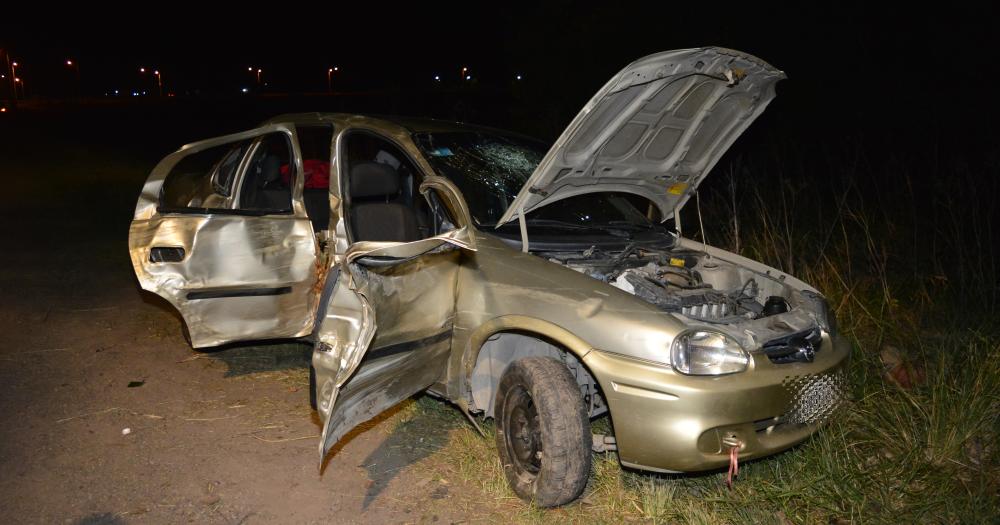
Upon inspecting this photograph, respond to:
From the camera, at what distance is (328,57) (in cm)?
6694

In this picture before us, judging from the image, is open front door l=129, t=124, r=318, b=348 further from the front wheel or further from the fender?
the front wheel

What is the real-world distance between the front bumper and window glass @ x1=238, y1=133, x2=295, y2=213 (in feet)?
9.14

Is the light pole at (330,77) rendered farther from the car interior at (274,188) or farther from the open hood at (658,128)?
the open hood at (658,128)

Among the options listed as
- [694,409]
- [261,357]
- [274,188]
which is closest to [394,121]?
[274,188]

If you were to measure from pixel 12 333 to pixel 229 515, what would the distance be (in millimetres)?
3538

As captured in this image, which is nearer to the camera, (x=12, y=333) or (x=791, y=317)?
(x=791, y=317)

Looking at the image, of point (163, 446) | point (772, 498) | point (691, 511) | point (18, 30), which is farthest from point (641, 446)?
point (18, 30)

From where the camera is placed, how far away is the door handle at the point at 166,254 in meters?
4.57

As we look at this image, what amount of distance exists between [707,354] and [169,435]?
306 cm

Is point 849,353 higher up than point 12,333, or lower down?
higher up

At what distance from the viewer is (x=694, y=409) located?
3.18 metres

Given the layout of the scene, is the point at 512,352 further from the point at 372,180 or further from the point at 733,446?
the point at 372,180

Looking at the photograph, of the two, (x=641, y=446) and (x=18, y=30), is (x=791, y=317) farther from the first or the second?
(x=18, y=30)

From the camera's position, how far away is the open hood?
12.0 feet
